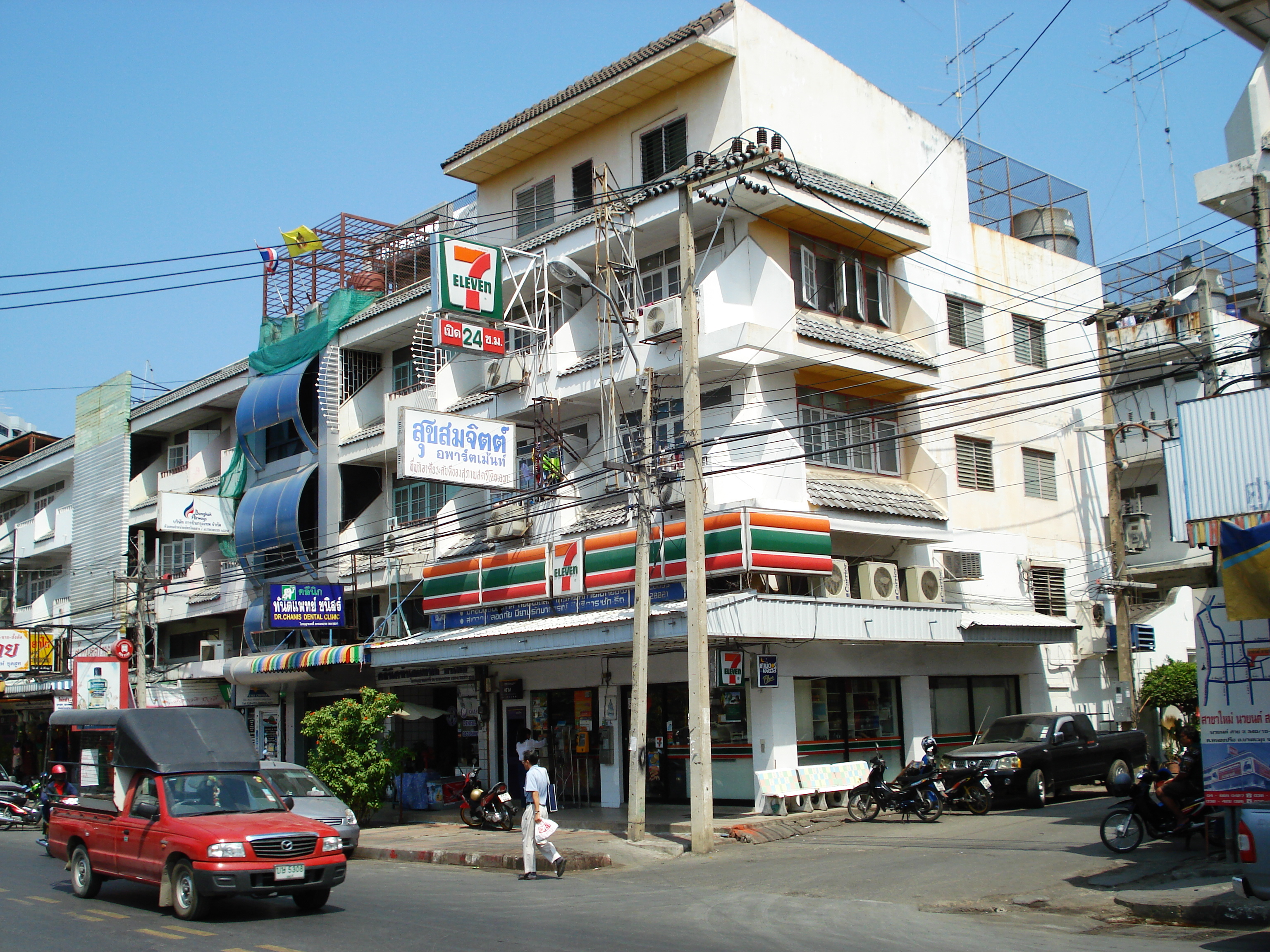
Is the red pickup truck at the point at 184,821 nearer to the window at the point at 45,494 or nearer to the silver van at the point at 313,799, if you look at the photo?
the silver van at the point at 313,799

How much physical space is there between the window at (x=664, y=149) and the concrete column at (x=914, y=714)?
42.3 feet

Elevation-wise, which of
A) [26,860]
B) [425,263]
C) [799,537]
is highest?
[425,263]

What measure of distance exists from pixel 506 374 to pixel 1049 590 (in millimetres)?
15970

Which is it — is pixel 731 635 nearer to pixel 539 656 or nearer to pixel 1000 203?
pixel 539 656

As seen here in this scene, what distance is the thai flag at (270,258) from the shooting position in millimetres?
35781

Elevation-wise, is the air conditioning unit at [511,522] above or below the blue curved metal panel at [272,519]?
below

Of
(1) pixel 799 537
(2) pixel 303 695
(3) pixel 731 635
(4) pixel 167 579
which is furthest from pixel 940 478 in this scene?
(4) pixel 167 579

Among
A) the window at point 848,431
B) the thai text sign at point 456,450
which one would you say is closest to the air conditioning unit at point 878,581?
the window at point 848,431

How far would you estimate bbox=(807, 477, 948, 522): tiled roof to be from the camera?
→ 23.5m

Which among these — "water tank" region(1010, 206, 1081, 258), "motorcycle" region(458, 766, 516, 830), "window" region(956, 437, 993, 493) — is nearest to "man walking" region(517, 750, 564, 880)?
"motorcycle" region(458, 766, 516, 830)

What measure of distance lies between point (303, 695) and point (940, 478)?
65.8 feet

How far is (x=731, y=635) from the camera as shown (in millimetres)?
19922

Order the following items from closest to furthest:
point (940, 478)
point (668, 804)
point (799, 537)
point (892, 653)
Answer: point (799, 537) < point (668, 804) < point (892, 653) < point (940, 478)

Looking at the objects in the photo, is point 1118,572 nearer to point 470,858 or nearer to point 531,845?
point 470,858
